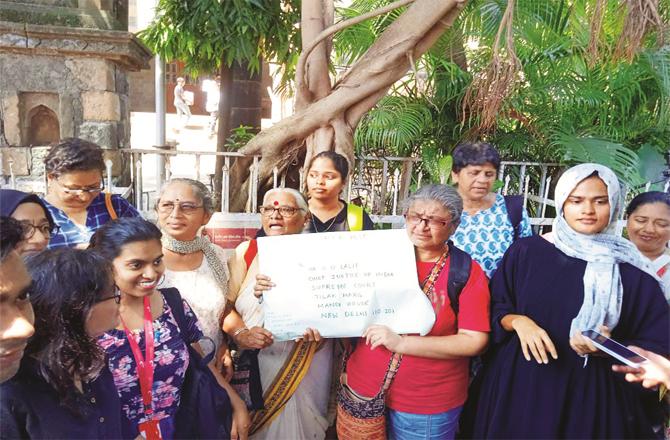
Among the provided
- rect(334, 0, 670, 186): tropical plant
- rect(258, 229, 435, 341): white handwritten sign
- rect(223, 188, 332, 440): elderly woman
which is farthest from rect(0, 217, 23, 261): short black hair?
rect(334, 0, 670, 186): tropical plant

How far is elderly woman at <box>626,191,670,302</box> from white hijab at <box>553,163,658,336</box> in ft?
1.71

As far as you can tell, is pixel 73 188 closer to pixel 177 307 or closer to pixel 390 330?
pixel 177 307

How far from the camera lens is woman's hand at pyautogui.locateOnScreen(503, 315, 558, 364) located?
1.70m

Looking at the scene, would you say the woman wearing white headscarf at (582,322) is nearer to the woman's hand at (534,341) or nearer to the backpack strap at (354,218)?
the woman's hand at (534,341)

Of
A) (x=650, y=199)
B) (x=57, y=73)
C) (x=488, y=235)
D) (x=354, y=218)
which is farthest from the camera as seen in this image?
(x=57, y=73)

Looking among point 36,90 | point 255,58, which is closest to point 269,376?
point 36,90

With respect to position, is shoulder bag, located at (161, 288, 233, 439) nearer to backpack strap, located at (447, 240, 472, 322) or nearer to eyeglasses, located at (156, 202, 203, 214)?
eyeglasses, located at (156, 202, 203, 214)

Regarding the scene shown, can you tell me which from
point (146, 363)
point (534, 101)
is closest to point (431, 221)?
point (146, 363)

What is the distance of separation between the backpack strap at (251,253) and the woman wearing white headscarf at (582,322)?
110cm

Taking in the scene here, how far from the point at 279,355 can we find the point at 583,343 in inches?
49.2

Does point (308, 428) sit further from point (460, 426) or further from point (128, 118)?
point (128, 118)

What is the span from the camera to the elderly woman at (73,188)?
6.79ft

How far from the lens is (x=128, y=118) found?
435cm

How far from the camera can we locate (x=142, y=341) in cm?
160
